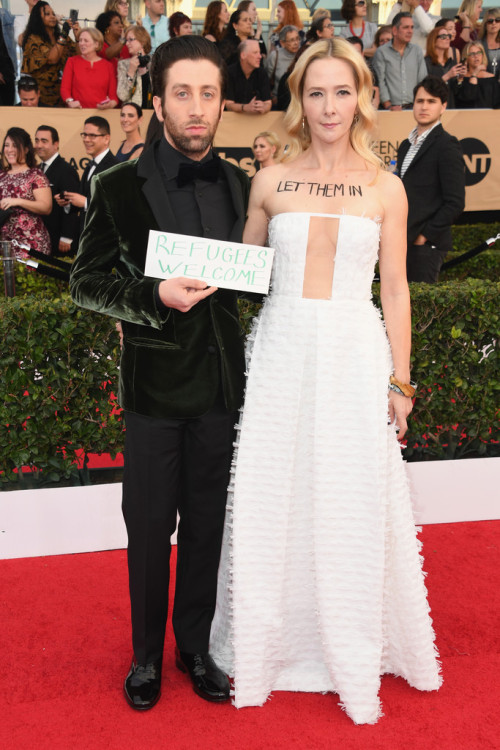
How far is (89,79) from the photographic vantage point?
7.75 meters

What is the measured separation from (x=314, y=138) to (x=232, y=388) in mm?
930

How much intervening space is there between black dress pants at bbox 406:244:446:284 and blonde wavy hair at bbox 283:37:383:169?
307 cm

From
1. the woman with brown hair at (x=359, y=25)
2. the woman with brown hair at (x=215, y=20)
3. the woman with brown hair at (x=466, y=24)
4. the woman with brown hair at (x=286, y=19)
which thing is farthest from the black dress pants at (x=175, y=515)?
the woman with brown hair at (x=466, y=24)

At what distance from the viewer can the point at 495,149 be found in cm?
886

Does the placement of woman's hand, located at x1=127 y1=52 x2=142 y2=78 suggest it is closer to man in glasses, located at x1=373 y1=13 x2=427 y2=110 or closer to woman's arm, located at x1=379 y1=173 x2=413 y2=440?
man in glasses, located at x1=373 y1=13 x2=427 y2=110

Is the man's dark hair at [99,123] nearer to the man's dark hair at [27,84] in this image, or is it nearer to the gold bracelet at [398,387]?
the man's dark hair at [27,84]

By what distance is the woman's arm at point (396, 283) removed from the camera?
2.61 metres

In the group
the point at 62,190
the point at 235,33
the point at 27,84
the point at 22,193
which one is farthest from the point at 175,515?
the point at 235,33

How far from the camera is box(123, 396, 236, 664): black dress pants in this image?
103 inches

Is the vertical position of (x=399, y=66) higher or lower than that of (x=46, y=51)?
higher

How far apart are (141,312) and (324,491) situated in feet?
3.00

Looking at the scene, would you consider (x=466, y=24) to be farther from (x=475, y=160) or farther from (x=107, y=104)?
(x=107, y=104)

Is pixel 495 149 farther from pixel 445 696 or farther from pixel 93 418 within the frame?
pixel 445 696

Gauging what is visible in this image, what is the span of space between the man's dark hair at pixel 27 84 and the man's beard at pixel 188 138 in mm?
6007
